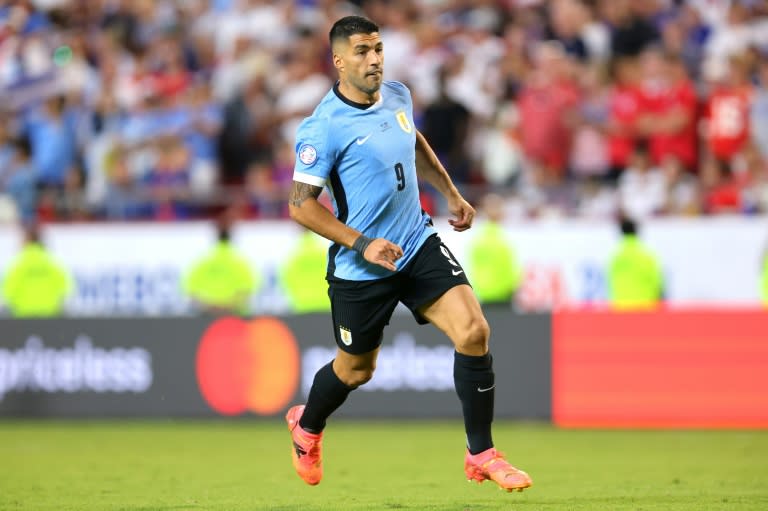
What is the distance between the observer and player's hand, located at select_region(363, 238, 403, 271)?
7.01 metres

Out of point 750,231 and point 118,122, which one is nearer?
point 750,231

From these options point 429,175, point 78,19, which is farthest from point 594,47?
point 429,175

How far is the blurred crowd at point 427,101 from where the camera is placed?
16.5m

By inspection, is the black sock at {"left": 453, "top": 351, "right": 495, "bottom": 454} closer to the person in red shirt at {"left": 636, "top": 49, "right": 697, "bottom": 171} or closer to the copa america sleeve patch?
the copa america sleeve patch

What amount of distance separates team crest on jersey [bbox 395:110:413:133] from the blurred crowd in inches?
350

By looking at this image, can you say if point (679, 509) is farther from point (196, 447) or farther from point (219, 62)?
point (219, 62)

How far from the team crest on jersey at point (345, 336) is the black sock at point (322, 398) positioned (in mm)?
310

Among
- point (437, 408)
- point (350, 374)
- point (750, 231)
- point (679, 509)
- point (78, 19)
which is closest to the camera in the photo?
point (679, 509)

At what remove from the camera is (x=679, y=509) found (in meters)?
7.27

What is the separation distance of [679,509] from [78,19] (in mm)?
15486

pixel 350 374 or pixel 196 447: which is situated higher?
pixel 350 374

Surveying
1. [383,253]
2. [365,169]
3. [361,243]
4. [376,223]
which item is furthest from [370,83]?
[383,253]

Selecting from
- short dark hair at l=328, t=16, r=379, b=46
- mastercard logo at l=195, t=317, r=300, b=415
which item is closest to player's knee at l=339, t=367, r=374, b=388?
short dark hair at l=328, t=16, r=379, b=46

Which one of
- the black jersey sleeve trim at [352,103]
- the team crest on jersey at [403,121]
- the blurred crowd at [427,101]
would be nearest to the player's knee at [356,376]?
the team crest on jersey at [403,121]
